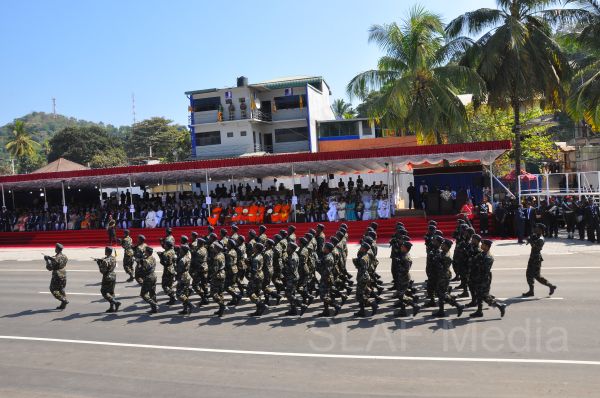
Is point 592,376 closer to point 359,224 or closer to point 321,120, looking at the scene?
point 359,224

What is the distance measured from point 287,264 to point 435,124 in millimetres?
18933

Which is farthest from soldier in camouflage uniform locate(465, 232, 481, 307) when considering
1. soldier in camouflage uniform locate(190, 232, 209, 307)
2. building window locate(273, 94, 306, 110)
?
building window locate(273, 94, 306, 110)

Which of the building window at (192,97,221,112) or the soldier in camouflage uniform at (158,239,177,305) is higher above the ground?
the building window at (192,97,221,112)

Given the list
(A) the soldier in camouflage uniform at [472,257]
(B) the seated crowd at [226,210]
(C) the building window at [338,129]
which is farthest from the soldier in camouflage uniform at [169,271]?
(C) the building window at [338,129]

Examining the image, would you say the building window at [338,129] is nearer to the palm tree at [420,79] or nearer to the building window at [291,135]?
the building window at [291,135]

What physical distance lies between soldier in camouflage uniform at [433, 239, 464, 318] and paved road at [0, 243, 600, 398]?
0.30 meters

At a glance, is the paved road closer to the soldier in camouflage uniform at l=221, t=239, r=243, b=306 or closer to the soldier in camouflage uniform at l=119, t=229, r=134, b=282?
the soldier in camouflage uniform at l=221, t=239, r=243, b=306

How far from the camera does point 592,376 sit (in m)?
7.16

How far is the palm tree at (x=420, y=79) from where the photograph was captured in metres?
27.2

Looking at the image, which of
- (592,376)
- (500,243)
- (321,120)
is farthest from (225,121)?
(592,376)

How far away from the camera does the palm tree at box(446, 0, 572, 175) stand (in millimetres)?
26547

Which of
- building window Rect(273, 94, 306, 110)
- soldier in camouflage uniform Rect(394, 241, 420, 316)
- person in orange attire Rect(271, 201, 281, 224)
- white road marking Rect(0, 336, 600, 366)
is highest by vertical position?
building window Rect(273, 94, 306, 110)

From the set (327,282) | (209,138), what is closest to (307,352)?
(327,282)

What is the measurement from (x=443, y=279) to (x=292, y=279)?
3.12m
